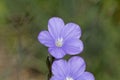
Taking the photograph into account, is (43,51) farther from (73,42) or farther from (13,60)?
(73,42)

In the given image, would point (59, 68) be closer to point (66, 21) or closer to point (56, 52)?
point (56, 52)

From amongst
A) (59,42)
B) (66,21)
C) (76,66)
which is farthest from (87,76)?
(66,21)

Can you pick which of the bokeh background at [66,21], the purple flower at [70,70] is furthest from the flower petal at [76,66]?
the bokeh background at [66,21]

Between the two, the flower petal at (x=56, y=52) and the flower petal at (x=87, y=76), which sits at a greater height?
the flower petal at (x=56, y=52)

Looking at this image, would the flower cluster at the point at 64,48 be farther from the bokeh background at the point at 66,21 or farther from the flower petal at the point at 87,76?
the bokeh background at the point at 66,21

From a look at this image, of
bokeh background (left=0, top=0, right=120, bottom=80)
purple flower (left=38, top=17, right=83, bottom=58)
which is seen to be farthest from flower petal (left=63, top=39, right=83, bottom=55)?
bokeh background (left=0, top=0, right=120, bottom=80)

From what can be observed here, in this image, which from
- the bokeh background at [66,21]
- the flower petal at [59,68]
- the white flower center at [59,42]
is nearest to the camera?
the flower petal at [59,68]

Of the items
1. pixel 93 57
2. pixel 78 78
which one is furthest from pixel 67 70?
pixel 93 57
